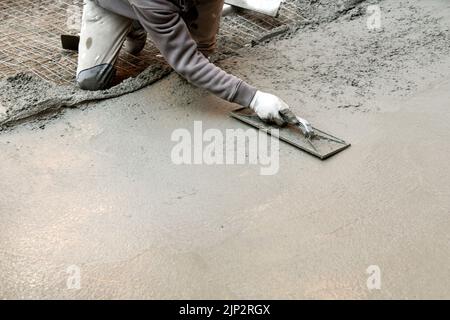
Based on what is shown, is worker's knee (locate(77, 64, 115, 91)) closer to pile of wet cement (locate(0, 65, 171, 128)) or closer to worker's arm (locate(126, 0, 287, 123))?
pile of wet cement (locate(0, 65, 171, 128))

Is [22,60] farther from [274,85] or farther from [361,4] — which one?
[361,4]

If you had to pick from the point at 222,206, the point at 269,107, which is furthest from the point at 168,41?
the point at 222,206

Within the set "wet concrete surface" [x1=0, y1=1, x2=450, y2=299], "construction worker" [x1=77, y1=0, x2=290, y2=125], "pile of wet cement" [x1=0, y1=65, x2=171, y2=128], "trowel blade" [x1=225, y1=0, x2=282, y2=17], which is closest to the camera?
"wet concrete surface" [x1=0, y1=1, x2=450, y2=299]

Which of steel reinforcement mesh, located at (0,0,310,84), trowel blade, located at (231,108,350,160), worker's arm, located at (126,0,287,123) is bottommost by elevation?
steel reinforcement mesh, located at (0,0,310,84)

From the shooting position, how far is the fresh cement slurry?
227 centimetres

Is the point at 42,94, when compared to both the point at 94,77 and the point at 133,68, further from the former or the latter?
the point at 133,68

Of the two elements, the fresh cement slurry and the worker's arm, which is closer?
the worker's arm

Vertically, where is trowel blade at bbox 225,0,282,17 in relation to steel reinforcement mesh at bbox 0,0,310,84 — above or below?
above

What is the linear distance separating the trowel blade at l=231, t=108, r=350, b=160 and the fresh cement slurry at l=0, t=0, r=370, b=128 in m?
0.59

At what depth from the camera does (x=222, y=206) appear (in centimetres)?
176

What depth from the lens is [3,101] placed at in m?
2.31

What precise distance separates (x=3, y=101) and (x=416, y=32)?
6.86ft

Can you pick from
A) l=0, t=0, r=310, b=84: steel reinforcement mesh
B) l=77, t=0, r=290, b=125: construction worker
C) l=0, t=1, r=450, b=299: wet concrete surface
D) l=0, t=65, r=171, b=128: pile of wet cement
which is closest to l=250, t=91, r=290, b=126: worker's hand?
l=77, t=0, r=290, b=125: construction worker
